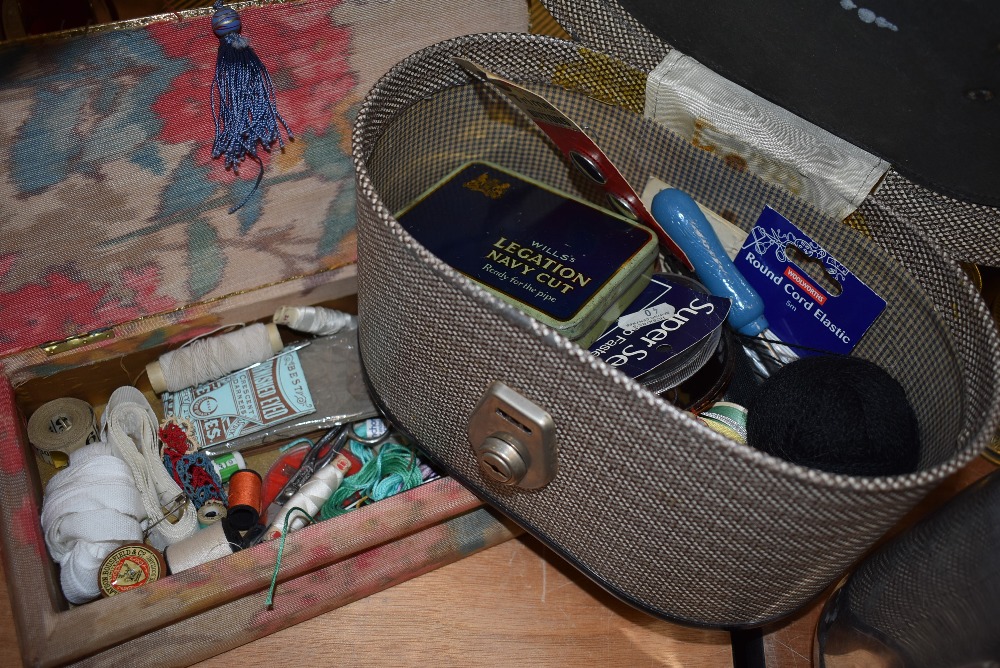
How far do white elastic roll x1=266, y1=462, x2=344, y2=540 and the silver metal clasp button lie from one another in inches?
8.8

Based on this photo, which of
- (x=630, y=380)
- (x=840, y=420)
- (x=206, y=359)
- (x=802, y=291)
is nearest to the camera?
(x=630, y=380)

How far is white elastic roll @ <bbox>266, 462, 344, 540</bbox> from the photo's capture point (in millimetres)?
660

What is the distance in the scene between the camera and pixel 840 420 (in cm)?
54

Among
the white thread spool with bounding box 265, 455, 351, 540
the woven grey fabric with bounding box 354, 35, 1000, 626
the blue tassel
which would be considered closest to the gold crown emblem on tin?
the woven grey fabric with bounding box 354, 35, 1000, 626

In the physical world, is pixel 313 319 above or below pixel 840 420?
below

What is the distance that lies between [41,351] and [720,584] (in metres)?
0.59

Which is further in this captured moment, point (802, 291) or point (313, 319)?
point (313, 319)

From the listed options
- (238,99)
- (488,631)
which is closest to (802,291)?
(488,631)

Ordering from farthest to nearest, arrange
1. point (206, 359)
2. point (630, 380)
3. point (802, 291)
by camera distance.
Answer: point (206, 359), point (802, 291), point (630, 380)

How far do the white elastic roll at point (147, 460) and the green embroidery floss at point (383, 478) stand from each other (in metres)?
0.13

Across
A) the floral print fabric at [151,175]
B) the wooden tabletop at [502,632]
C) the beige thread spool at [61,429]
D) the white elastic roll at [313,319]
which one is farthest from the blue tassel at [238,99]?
the wooden tabletop at [502,632]

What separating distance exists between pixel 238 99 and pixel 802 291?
0.48m

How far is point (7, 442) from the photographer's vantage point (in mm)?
632

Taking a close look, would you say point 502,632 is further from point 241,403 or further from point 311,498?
point 241,403
